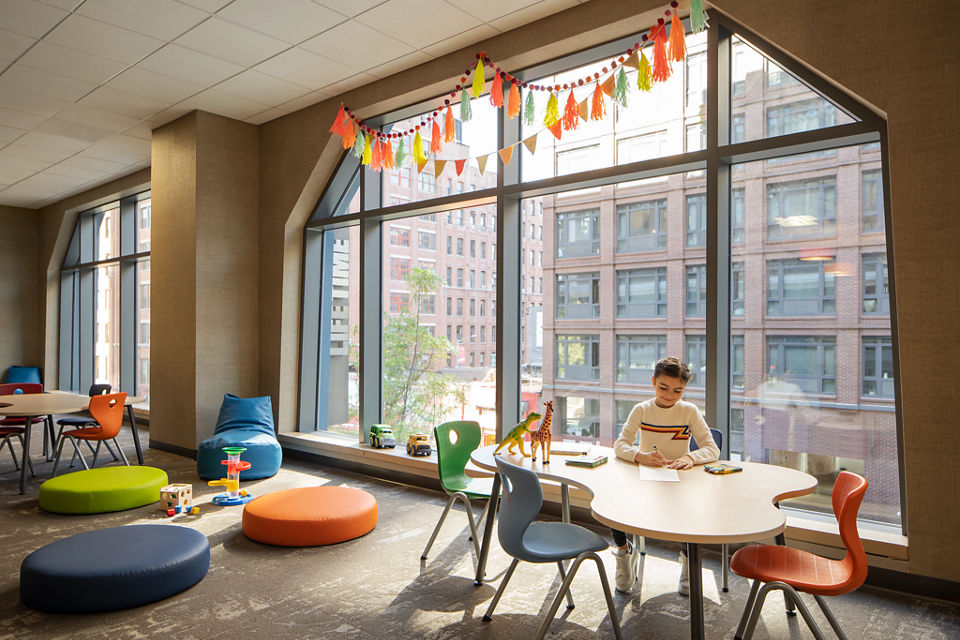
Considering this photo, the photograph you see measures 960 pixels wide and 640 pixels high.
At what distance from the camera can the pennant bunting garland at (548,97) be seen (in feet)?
11.8

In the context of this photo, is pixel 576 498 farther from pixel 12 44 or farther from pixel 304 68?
pixel 12 44

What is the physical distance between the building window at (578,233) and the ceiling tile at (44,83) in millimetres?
4542

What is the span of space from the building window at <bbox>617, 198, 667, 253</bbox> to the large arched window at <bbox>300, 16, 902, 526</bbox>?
0.6 inches

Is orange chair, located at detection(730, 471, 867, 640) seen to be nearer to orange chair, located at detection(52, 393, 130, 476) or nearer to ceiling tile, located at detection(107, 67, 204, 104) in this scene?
orange chair, located at detection(52, 393, 130, 476)

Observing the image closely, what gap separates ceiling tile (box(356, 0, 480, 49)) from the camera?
4398 millimetres

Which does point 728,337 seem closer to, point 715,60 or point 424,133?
point 715,60

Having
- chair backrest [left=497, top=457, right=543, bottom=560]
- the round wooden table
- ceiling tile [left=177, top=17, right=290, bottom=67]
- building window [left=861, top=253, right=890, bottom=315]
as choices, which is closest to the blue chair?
chair backrest [left=497, top=457, right=543, bottom=560]

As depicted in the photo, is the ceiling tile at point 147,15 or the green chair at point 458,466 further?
the ceiling tile at point 147,15

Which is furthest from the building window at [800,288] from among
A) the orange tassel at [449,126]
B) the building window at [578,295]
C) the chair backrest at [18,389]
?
the chair backrest at [18,389]

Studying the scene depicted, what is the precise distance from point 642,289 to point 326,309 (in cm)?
370

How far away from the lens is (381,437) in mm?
5871

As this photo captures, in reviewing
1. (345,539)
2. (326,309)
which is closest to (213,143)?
(326,309)

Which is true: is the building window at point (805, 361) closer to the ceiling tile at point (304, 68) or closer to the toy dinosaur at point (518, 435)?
the toy dinosaur at point (518, 435)

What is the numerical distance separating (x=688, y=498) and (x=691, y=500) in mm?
31
